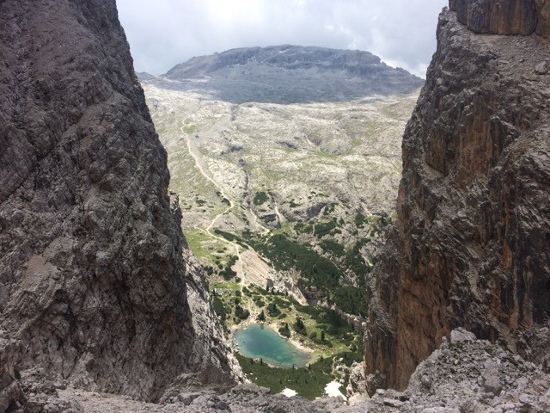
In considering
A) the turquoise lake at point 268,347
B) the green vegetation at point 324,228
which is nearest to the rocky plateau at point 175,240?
the turquoise lake at point 268,347

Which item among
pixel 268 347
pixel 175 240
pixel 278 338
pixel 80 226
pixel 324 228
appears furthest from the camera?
pixel 324 228

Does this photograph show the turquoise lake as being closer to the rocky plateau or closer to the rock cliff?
the rock cliff

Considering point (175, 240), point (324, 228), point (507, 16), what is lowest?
point (324, 228)

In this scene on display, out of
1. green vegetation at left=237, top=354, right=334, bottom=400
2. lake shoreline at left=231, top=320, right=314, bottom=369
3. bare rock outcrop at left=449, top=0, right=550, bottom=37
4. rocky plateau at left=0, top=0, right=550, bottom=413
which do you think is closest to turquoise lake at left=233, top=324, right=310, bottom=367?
lake shoreline at left=231, top=320, right=314, bottom=369

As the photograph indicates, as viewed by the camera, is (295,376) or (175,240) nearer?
(175,240)

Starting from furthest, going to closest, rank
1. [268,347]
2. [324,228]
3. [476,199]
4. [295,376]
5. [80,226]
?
1. [324,228]
2. [268,347]
3. [295,376]
4. [476,199]
5. [80,226]

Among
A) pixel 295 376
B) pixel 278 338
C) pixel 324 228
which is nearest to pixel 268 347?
pixel 278 338

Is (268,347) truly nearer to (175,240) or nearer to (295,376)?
(295,376)

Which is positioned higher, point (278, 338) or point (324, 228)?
point (324, 228)
